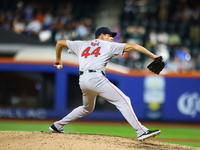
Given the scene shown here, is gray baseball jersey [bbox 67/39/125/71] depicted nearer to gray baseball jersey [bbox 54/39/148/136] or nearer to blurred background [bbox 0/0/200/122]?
gray baseball jersey [bbox 54/39/148/136]

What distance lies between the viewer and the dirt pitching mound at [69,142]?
5461 mm

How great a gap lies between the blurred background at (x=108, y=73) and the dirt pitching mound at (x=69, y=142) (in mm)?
6618

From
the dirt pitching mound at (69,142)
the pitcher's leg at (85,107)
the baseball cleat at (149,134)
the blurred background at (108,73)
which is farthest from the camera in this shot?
the blurred background at (108,73)

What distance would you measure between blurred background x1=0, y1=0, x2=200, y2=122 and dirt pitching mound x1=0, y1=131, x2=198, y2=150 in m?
6.62

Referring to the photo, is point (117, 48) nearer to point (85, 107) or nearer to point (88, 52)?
point (88, 52)

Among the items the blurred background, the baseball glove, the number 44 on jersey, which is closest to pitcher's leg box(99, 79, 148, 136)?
the number 44 on jersey

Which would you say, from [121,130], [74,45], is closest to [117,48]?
[74,45]

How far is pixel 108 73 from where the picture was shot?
1315cm

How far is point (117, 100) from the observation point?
591 cm

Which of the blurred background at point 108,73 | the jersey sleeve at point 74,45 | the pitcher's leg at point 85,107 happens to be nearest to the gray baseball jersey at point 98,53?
the jersey sleeve at point 74,45

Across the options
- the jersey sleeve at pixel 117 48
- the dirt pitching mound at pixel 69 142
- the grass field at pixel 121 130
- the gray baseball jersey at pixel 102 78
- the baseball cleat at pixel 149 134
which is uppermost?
Answer: the jersey sleeve at pixel 117 48

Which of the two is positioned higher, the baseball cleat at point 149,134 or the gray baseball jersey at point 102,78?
the gray baseball jersey at point 102,78

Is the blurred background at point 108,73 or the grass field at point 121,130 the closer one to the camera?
the grass field at point 121,130

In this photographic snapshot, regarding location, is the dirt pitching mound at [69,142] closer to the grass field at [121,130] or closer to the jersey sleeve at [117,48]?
the jersey sleeve at [117,48]
